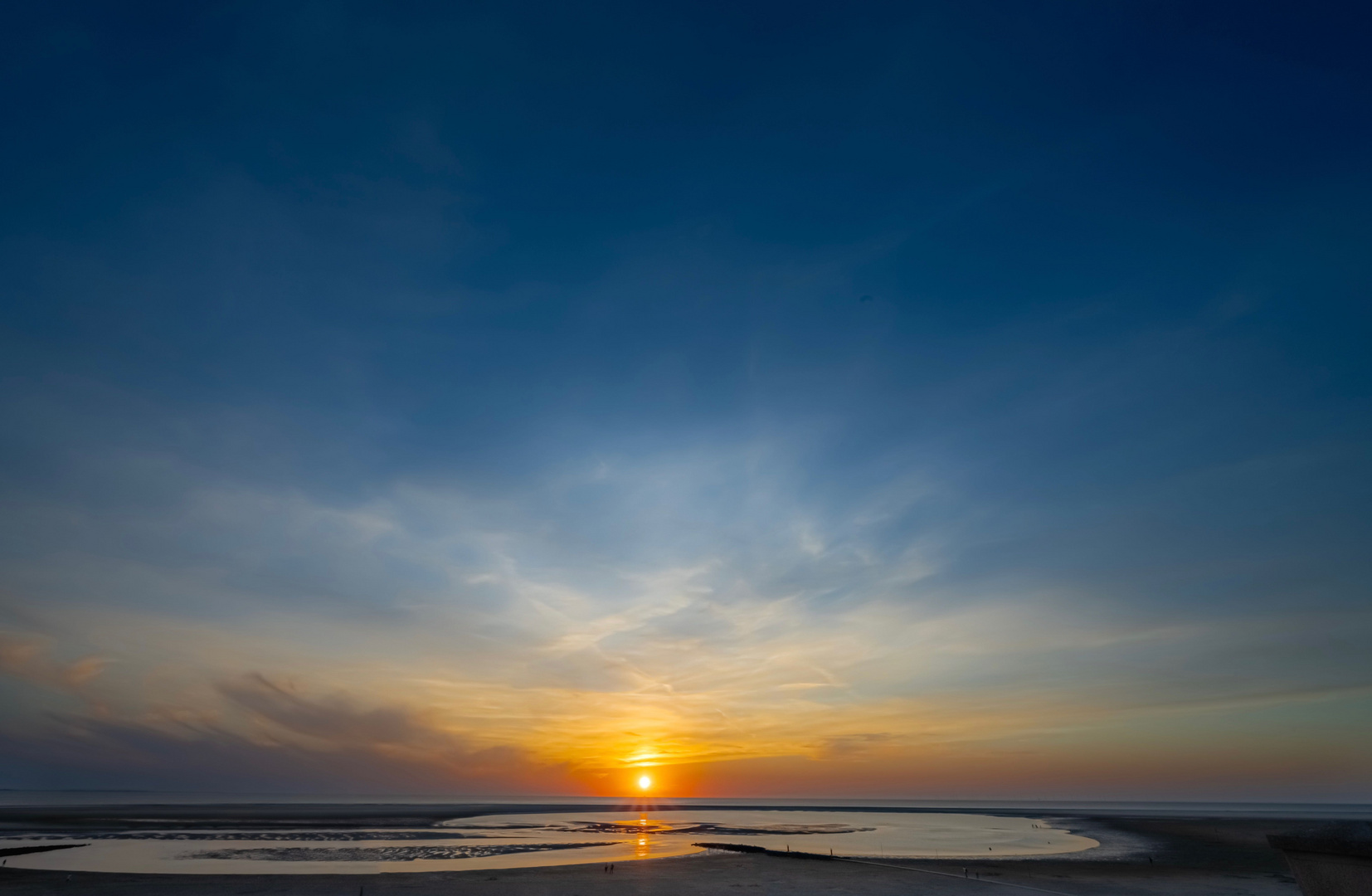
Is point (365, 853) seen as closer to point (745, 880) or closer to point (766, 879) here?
point (745, 880)

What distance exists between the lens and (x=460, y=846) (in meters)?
60.0

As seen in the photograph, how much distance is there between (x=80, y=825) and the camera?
76812mm

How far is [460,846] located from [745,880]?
32.9 m

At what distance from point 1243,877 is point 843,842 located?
3398 cm

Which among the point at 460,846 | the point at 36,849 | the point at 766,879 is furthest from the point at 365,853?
the point at 766,879

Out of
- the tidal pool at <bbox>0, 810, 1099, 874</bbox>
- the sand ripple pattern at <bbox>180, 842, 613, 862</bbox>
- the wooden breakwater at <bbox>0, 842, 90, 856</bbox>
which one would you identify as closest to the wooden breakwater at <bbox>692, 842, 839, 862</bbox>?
the tidal pool at <bbox>0, 810, 1099, 874</bbox>

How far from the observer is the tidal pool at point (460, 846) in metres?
45.8

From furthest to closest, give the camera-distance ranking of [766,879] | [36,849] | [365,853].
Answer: [365,853] → [36,849] → [766,879]

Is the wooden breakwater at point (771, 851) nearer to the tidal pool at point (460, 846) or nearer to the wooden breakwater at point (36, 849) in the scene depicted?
the tidal pool at point (460, 846)

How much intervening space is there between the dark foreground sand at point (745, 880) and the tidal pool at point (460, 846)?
446 centimetres

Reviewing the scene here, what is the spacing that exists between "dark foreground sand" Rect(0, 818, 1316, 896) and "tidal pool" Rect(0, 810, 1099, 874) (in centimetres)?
446

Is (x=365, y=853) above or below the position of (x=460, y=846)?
above

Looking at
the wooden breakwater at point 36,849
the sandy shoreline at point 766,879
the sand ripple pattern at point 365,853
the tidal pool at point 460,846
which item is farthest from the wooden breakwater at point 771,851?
the wooden breakwater at point 36,849

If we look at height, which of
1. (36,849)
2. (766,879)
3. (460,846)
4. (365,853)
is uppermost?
(36,849)
